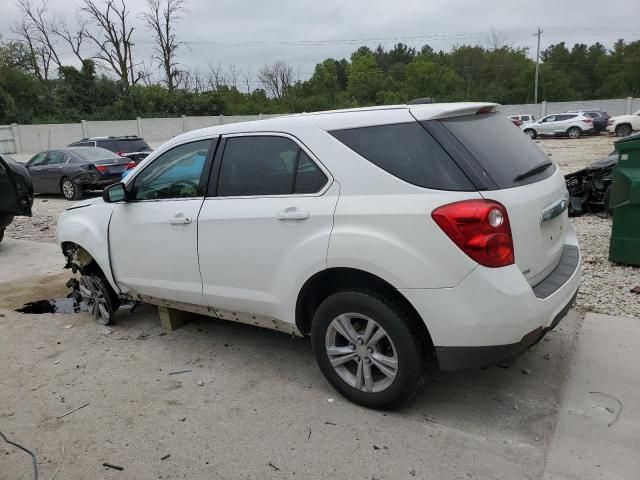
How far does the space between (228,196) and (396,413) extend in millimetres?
1803

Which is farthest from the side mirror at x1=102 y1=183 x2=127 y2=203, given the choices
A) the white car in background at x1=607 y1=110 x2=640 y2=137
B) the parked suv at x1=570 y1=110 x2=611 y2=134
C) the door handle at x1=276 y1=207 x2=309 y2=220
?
the parked suv at x1=570 y1=110 x2=611 y2=134

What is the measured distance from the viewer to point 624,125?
2889cm

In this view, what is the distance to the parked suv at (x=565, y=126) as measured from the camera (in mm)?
30906

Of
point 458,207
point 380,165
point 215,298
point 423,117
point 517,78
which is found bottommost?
point 215,298

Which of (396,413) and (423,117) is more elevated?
(423,117)

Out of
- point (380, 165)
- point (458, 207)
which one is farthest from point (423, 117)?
point (458, 207)

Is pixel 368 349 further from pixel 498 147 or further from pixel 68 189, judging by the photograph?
pixel 68 189

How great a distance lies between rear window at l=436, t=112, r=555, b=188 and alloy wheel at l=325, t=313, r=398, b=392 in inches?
42.6

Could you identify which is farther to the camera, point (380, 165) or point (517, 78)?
point (517, 78)

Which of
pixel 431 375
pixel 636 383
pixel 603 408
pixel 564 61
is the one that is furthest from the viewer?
pixel 564 61

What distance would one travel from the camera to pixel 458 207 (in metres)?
2.72

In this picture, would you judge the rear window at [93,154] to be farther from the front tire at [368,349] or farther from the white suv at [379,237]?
the front tire at [368,349]

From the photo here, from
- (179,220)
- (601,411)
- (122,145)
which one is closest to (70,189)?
(122,145)

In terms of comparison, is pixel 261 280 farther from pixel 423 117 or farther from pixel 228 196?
pixel 423 117
